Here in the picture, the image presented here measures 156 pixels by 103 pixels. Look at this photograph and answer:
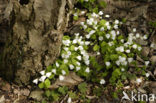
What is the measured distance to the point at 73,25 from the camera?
442 centimetres

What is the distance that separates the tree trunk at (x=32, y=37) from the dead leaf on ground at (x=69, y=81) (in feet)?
1.51

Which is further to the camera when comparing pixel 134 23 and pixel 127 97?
pixel 134 23

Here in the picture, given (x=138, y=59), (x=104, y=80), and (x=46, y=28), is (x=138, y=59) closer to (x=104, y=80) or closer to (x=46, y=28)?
(x=104, y=80)

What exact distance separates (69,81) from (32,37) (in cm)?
125

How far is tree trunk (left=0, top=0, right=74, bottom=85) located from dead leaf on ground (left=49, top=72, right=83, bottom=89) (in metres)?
0.46

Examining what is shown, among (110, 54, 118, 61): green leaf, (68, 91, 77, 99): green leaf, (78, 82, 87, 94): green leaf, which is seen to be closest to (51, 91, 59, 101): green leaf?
(68, 91, 77, 99): green leaf

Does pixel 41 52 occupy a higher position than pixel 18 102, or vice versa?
pixel 41 52

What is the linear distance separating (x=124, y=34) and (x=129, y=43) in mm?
526

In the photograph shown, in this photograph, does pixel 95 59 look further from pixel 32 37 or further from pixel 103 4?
pixel 103 4

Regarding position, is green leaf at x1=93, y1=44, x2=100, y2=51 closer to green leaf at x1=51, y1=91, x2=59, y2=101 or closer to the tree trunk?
the tree trunk

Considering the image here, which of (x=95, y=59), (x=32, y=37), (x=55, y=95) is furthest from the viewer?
(x=95, y=59)

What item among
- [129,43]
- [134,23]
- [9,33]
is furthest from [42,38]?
[134,23]

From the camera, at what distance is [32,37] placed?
10.2 ft

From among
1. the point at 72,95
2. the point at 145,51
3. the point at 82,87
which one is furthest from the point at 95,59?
the point at 145,51
